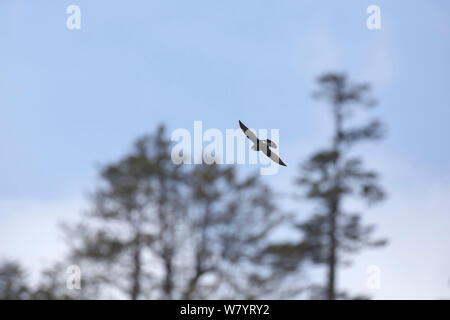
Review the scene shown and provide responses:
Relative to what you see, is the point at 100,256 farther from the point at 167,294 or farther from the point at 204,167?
the point at 204,167

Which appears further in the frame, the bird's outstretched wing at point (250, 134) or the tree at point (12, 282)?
the tree at point (12, 282)

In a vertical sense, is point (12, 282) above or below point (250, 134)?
below

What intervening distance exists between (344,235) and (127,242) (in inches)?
149

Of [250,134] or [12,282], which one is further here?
[12,282]

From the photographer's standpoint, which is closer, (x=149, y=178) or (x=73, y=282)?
(x=73, y=282)

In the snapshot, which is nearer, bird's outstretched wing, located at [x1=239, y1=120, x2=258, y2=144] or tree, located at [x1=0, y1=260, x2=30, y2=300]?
bird's outstretched wing, located at [x1=239, y1=120, x2=258, y2=144]

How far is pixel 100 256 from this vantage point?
26.8 ft

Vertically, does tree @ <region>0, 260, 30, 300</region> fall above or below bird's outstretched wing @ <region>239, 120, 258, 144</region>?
below

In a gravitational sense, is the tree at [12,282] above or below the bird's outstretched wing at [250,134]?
below
